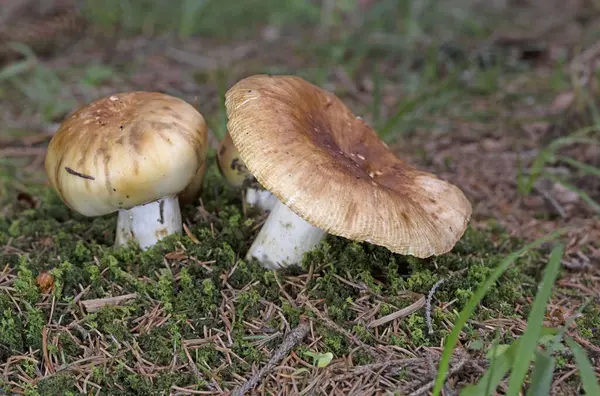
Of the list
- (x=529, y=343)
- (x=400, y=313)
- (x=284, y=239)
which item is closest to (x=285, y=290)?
(x=284, y=239)

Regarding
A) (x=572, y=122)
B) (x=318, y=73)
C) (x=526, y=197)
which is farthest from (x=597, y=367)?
(x=318, y=73)

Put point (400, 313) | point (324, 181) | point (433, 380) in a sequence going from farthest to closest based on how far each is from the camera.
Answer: point (400, 313)
point (324, 181)
point (433, 380)

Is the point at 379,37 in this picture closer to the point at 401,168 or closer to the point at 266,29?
the point at 266,29

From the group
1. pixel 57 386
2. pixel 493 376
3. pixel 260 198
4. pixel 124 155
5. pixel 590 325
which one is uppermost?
pixel 124 155

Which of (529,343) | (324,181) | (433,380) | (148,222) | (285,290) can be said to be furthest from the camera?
(148,222)

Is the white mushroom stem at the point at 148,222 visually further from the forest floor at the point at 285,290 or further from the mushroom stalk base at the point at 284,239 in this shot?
the mushroom stalk base at the point at 284,239

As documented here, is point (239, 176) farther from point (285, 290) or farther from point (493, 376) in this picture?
point (493, 376)

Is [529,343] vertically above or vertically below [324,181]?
below
